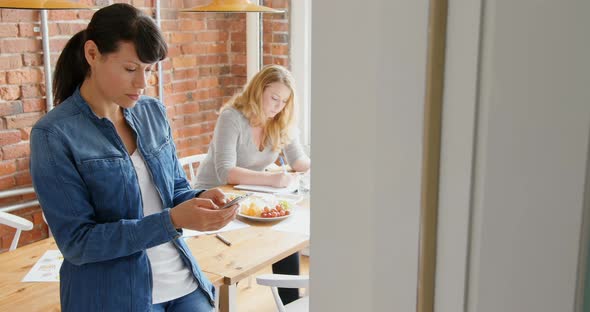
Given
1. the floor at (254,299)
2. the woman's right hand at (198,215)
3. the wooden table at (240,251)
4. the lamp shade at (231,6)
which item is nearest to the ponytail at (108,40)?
the woman's right hand at (198,215)

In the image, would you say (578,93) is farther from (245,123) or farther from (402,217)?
(245,123)

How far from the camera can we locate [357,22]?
0.45 m

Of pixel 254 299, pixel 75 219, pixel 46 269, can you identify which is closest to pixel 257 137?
pixel 254 299

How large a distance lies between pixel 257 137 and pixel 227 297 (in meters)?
1.30

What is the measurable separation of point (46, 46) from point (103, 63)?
1.76 meters

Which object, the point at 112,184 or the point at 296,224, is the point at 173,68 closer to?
the point at 296,224

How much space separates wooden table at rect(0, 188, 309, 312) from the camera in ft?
5.76

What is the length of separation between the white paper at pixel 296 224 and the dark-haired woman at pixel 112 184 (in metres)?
0.67

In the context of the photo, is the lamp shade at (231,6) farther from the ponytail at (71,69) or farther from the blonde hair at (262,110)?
the ponytail at (71,69)

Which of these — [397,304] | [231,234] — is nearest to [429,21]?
[397,304]

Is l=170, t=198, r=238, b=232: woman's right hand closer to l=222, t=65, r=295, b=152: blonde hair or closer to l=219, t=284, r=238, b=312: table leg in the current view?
l=219, t=284, r=238, b=312: table leg

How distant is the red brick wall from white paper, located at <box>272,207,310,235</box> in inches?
60.9

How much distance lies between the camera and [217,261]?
2.04 metres

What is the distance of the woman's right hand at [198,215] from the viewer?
156cm
